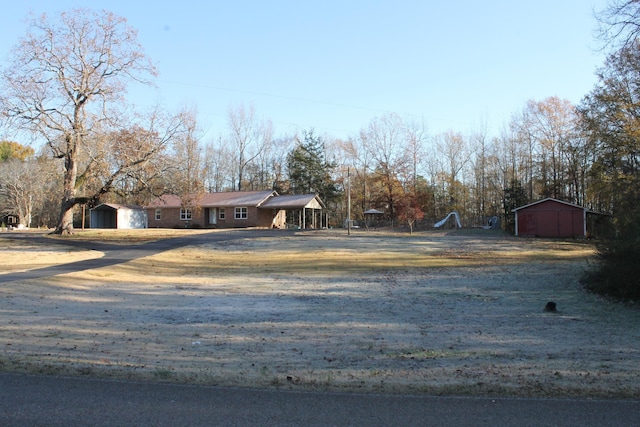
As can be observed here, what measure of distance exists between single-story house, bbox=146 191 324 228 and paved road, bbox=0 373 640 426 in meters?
44.6

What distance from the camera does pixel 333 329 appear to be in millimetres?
9508

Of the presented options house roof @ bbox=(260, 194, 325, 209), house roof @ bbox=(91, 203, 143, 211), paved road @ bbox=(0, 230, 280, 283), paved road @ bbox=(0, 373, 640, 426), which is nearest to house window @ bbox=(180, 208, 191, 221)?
house roof @ bbox=(91, 203, 143, 211)

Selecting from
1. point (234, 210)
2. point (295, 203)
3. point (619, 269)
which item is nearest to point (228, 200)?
point (234, 210)

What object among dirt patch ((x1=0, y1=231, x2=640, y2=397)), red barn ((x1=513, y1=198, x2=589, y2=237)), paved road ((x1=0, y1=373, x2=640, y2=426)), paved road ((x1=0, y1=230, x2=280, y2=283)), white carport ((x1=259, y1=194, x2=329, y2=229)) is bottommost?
dirt patch ((x1=0, y1=231, x2=640, y2=397))

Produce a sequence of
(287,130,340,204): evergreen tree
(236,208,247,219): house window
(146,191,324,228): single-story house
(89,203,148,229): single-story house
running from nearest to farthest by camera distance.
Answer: (146,191,324,228): single-story house, (236,208,247,219): house window, (89,203,148,229): single-story house, (287,130,340,204): evergreen tree

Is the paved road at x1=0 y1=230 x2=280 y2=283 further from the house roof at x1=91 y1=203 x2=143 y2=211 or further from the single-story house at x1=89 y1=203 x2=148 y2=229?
the single-story house at x1=89 y1=203 x2=148 y2=229

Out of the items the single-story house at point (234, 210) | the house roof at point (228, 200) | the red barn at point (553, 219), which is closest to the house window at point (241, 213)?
the single-story house at point (234, 210)

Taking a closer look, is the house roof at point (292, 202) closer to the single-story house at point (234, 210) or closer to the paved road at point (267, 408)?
the single-story house at point (234, 210)

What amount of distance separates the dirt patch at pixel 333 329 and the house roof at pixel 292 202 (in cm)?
2837

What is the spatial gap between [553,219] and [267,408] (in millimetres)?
43196

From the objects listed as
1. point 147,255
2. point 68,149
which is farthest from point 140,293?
point 68,149

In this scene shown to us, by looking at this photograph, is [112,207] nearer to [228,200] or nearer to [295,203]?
[228,200]

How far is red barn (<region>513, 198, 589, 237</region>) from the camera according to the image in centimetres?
4125

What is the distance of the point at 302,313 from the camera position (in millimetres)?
11523
